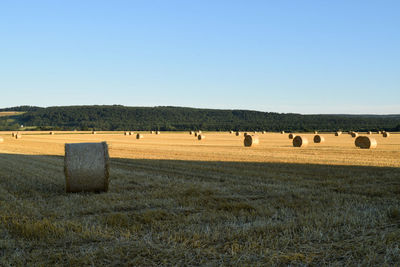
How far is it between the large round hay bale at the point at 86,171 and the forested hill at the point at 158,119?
8510 cm

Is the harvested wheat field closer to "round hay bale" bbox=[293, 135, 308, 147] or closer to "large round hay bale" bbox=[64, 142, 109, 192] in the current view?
Result: "large round hay bale" bbox=[64, 142, 109, 192]

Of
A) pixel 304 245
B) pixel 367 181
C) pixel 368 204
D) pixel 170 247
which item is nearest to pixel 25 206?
pixel 170 247

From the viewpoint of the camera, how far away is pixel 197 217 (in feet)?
25.5

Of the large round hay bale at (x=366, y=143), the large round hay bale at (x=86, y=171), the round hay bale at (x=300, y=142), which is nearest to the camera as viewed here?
the large round hay bale at (x=86, y=171)

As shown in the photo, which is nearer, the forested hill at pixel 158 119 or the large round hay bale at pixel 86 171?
the large round hay bale at pixel 86 171

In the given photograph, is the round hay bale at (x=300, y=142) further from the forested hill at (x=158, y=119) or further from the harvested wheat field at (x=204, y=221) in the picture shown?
the forested hill at (x=158, y=119)

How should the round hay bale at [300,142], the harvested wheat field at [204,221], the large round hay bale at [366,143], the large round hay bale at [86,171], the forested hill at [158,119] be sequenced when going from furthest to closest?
the forested hill at [158,119], the round hay bale at [300,142], the large round hay bale at [366,143], the large round hay bale at [86,171], the harvested wheat field at [204,221]

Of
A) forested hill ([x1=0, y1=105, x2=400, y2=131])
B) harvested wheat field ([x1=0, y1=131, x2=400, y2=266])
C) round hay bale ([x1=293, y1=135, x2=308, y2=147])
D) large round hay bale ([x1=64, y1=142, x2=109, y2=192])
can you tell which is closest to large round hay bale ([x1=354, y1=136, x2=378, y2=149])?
round hay bale ([x1=293, y1=135, x2=308, y2=147])

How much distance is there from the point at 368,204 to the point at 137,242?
5379 mm

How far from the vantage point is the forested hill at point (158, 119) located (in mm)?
102812

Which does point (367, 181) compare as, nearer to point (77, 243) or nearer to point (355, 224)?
point (355, 224)

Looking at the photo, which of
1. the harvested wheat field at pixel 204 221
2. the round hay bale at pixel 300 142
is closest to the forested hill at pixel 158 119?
the round hay bale at pixel 300 142

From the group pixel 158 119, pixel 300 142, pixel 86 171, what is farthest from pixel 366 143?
pixel 158 119

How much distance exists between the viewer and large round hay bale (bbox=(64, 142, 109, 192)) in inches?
425
